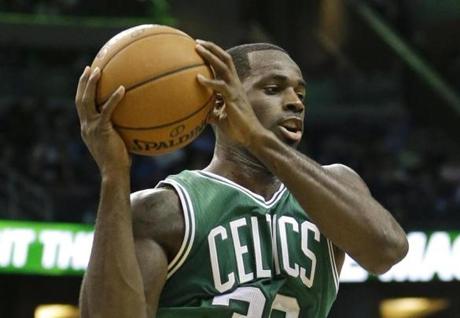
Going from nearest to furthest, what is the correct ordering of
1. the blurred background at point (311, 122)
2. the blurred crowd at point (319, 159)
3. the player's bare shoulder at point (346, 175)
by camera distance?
the player's bare shoulder at point (346, 175), the blurred background at point (311, 122), the blurred crowd at point (319, 159)

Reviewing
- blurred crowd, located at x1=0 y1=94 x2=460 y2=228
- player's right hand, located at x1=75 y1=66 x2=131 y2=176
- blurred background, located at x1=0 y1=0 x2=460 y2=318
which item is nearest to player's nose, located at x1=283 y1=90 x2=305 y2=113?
player's right hand, located at x1=75 y1=66 x2=131 y2=176

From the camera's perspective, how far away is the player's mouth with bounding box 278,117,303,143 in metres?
3.33

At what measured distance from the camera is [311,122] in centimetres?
1487

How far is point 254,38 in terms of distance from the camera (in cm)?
1440

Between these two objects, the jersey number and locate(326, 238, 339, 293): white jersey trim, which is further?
locate(326, 238, 339, 293): white jersey trim

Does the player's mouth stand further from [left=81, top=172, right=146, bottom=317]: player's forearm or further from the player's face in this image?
[left=81, top=172, right=146, bottom=317]: player's forearm

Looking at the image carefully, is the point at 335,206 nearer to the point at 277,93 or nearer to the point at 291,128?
the point at 291,128

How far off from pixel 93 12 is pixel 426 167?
523 centimetres

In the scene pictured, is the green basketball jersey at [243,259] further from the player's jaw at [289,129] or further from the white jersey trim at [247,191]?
the player's jaw at [289,129]

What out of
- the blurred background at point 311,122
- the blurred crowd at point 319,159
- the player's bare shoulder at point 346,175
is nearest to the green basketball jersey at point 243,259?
the player's bare shoulder at point 346,175

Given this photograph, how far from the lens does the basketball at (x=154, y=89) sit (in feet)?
9.80

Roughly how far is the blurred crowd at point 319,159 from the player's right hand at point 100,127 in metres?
8.79

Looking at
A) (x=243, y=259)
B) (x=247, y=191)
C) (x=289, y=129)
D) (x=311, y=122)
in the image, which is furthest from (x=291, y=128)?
(x=311, y=122)

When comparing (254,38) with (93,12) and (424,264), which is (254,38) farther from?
(424,264)
